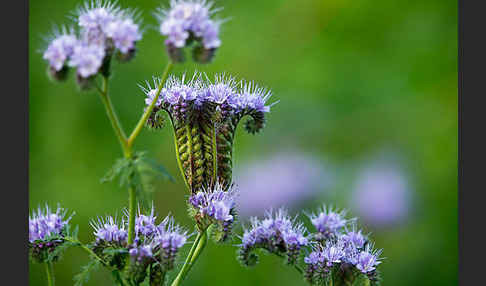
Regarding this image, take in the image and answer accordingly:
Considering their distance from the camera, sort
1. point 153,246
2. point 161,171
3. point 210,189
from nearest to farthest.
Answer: point 161,171, point 153,246, point 210,189

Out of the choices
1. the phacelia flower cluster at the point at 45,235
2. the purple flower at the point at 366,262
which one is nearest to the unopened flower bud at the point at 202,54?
the phacelia flower cluster at the point at 45,235

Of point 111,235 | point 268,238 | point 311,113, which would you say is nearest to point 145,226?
point 111,235

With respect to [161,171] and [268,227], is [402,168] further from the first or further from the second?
[161,171]

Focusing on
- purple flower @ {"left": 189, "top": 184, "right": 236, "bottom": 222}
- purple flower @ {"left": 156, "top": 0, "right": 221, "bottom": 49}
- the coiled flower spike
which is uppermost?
purple flower @ {"left": 156, "top": 0, "right": 221, "bottom": 49}

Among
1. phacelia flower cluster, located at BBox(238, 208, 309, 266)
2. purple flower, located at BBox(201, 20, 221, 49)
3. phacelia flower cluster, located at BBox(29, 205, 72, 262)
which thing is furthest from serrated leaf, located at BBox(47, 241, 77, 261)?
purple flower, located at BBox(201, 20, 221, 49)

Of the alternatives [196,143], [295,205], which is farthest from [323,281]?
[295,205]

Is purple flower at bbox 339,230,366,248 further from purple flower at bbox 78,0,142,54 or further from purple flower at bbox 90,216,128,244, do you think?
purple flower at bbox 78,0,142,54

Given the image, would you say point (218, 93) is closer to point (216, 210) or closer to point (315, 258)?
point (216, 210)
